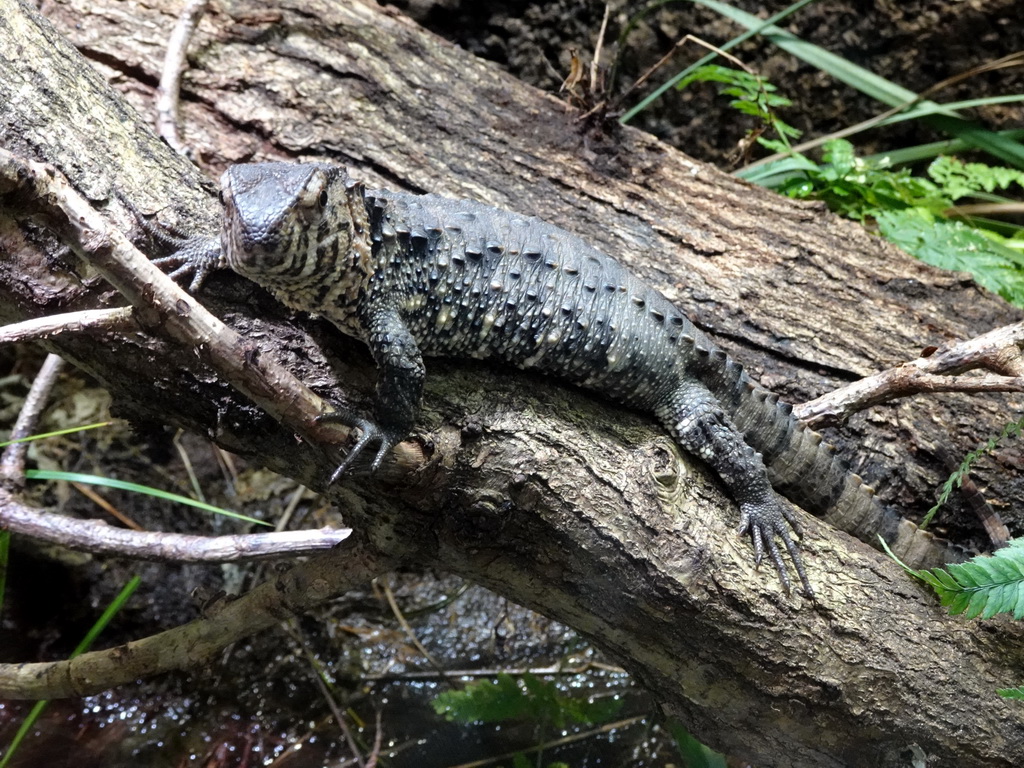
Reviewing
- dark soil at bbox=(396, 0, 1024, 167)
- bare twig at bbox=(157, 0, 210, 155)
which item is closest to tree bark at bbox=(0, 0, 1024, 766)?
bare twig at bbox=(157, 0, 210, 155)

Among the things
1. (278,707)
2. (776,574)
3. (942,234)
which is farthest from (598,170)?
(278,707)

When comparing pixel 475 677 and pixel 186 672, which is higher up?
pixel 475 677

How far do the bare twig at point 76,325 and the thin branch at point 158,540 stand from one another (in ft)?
3.40

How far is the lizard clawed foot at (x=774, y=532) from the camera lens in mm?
2912

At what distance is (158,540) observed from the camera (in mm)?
2959

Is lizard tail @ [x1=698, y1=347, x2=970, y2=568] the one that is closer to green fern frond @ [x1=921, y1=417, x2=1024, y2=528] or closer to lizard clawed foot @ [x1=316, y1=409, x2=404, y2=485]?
green fern frond @ [x1=921, y1=417, x2=1024, y2=528]

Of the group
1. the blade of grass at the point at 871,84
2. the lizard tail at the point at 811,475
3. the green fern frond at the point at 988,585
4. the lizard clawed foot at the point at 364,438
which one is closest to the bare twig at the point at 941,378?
the lizard tail at the point at 811,475

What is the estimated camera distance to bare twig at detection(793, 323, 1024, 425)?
3.22 metres

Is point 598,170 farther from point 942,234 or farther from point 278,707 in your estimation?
point 278,707

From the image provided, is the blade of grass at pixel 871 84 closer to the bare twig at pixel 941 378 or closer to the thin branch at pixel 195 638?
the bare twig at pixel 941 378

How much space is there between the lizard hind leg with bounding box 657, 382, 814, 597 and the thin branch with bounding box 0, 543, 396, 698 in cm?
141

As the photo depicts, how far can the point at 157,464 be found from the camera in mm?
4898

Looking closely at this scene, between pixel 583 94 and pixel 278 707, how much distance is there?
3.96 meters

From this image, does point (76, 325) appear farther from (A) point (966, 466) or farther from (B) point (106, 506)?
(A) point (966, 466)
